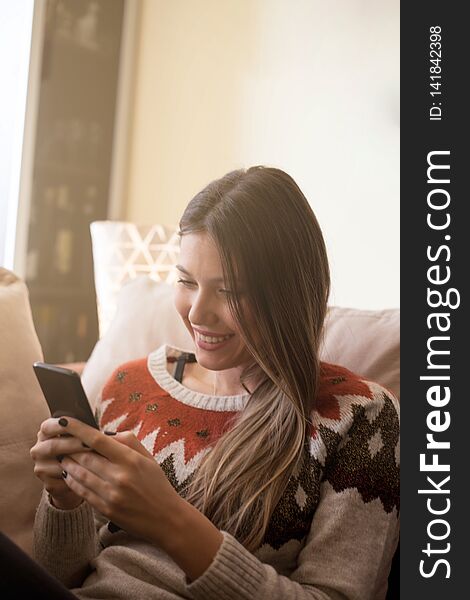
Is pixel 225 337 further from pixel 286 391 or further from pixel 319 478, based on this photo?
pixel 319 478

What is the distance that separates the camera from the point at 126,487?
0.85 m

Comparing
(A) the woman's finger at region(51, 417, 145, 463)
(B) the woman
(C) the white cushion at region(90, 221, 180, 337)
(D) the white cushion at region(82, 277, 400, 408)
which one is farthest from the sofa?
(C) the white cushion at region(90, 221, 180, 337)

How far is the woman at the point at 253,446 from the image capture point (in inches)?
37.6

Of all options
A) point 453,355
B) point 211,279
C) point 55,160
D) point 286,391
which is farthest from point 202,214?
point 55,160

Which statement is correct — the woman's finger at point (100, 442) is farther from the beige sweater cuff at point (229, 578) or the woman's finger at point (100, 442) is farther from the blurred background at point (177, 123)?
the blurred background at point (177, 123)

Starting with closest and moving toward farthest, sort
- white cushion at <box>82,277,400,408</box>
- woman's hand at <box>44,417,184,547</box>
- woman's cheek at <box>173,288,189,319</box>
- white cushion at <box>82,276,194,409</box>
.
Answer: woman's hand at <box>44,417,184,547</box>
woman's cheek at <box>173,288,189,319</box>
white cushion at <box>82,277,400,408</box>
white cushion at <box>82,276,194,409</box>

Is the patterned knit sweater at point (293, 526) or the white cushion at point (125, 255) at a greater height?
the white cushion at point (125, 255)

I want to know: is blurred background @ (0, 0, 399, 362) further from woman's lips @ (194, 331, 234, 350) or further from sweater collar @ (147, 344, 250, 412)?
woman's lips @ (194, 331, 234, 350)

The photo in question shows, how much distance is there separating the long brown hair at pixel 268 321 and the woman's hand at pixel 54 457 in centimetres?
17

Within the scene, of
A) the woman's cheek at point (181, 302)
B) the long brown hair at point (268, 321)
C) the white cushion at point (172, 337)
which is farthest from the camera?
the white cushion at point (172, 337)

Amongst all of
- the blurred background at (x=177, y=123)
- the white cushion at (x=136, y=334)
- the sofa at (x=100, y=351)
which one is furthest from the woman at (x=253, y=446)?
the blurred background at (x=177, y=123)

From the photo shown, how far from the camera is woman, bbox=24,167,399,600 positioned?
37.6 inches

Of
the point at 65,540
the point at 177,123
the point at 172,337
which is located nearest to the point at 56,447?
the point at 65,540

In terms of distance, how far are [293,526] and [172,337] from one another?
22.0 inches
